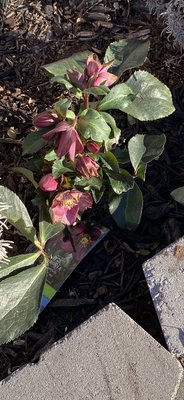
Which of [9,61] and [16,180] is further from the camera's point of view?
[9,61]

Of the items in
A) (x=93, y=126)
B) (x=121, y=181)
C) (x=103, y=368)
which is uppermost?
(x=93, y=126)

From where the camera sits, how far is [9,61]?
7.53ft

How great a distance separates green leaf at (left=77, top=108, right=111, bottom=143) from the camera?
1.60 meters

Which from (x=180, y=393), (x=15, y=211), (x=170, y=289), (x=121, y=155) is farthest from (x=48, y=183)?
(x=180, y=393)

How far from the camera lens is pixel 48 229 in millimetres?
1807

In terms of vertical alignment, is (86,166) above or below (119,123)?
above

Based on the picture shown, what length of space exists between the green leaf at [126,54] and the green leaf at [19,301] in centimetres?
59

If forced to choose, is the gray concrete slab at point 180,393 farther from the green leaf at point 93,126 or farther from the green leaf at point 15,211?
the green leaf at point 93,126

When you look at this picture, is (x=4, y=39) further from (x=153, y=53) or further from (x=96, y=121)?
(x=96, y=121)

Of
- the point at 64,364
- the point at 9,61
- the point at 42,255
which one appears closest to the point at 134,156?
Answer: the point at 42,255

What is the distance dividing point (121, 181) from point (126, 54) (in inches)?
15.1

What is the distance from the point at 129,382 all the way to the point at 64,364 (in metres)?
0.17

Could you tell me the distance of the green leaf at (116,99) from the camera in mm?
1689

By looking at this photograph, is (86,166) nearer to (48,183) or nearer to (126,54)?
(48,183)
